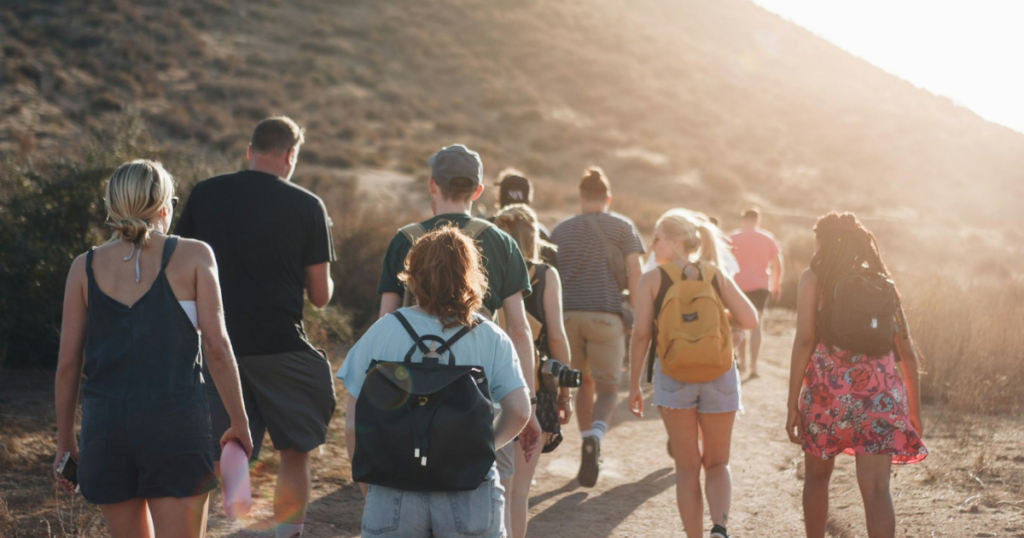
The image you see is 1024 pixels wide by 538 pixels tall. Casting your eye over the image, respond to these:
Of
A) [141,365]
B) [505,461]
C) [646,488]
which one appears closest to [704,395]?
[505,461]

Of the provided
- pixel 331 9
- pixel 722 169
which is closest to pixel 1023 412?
pixel 722 169

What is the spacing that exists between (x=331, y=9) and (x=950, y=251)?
3377cm

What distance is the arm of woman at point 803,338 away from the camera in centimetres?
412

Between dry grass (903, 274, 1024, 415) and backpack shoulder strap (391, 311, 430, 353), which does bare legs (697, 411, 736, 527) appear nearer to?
backpack shoulder strap (391, 311, 430, 353)

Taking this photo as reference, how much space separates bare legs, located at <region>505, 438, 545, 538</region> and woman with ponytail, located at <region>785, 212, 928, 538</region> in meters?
1.31

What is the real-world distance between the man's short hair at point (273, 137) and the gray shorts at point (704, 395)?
2208 mm

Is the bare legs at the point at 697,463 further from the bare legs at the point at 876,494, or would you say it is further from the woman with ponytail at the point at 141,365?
the woman with ponytail at the point at 141,365

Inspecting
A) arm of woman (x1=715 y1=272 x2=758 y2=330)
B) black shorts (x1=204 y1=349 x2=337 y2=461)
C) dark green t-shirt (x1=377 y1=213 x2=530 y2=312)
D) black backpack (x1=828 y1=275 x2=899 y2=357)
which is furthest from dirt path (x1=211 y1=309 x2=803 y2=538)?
dark green t-shirt (x1=377 y1=213 x2=530 y2=312)

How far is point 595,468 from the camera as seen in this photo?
19.1ft

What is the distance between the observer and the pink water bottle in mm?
2916

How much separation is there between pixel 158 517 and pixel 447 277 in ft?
4.12

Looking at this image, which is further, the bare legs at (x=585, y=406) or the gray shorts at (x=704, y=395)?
the bare legs at (x=585, y=406)

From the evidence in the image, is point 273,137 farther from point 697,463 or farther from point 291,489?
point 697,463

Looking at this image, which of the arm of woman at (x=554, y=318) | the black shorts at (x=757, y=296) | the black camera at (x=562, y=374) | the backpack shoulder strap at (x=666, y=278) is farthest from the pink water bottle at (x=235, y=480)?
the black shorts at (x=757, y=296)
